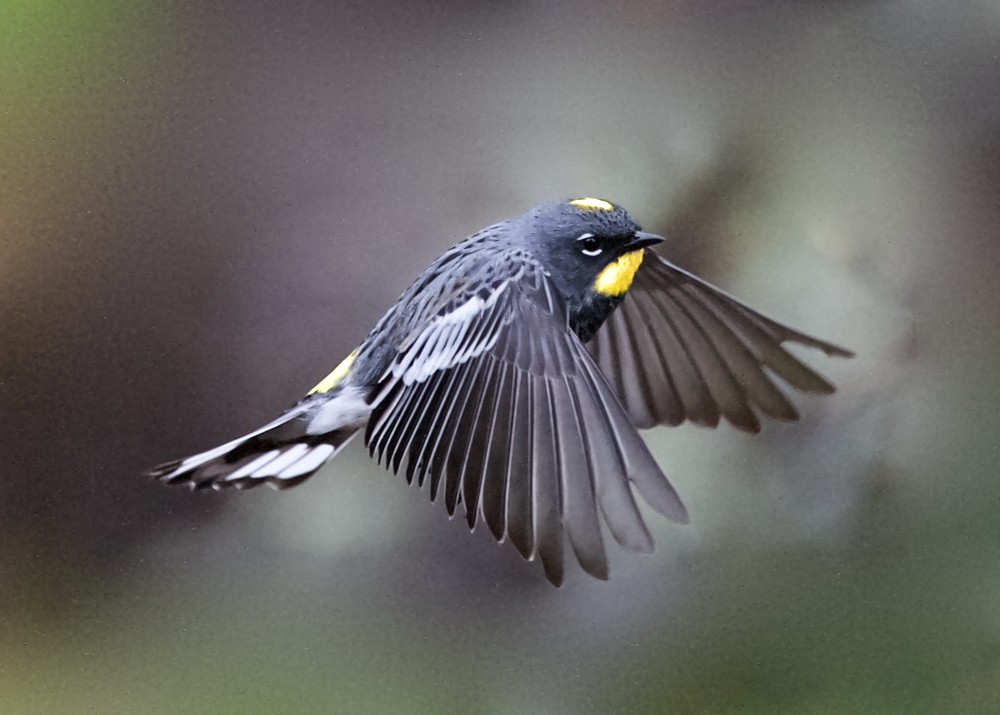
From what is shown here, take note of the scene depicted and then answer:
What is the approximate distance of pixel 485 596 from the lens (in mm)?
877

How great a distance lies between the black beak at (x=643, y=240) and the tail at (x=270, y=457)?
355 millimetres

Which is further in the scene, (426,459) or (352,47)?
(352,47)

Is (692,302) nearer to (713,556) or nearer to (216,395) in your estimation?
(713,556)

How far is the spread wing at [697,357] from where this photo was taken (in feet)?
2.89

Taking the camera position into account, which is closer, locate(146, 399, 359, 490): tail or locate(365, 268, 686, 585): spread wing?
locate(365, 268, 686, 585): spread wing

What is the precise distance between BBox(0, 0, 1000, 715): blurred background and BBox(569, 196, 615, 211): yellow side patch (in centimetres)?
4

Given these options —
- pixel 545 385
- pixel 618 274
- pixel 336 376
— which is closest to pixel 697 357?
pixel 618 274

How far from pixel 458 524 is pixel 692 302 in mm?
370

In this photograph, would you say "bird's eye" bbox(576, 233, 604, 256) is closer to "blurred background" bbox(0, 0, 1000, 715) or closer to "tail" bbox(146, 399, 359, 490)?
"blurred background" bbox(0, 0, 1000, 715)

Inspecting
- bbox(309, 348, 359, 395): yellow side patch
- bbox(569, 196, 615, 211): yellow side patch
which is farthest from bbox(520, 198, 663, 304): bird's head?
bbox(309, 348, 359, 395): yellow side patch

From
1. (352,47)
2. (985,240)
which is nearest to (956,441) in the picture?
(985,240)

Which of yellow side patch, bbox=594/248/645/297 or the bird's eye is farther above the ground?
the bird's eye

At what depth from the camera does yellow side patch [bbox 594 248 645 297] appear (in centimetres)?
84

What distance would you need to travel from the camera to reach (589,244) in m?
0.83
